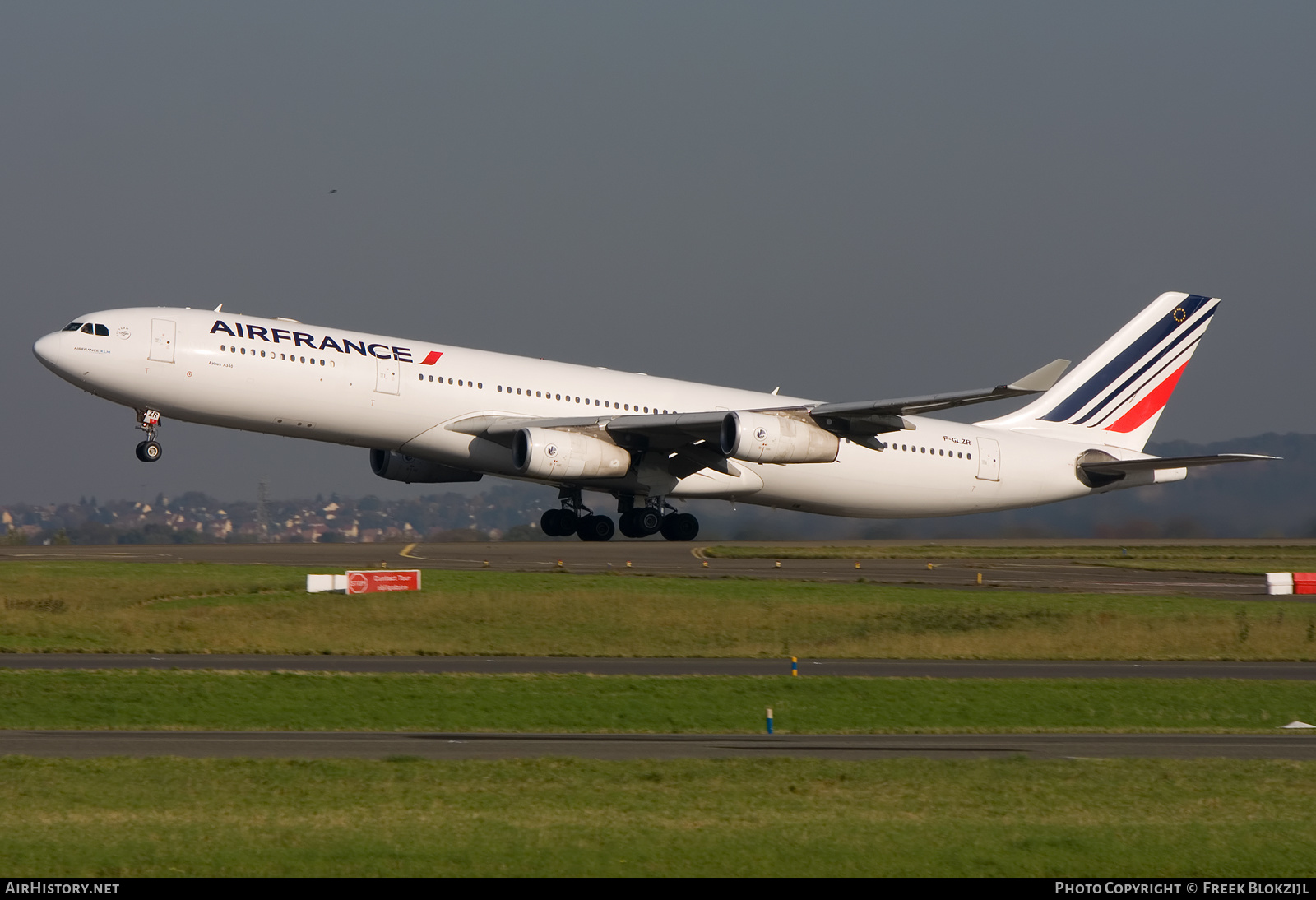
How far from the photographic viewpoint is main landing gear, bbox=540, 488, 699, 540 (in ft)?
155

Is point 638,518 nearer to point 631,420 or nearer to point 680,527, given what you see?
point 680,527

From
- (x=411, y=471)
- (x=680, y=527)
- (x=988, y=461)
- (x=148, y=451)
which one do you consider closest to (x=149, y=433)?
(x=148, y=451)

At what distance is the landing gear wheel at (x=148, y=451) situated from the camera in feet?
135

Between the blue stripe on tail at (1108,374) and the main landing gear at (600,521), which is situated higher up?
the blue stripe on tail at (1108,374)

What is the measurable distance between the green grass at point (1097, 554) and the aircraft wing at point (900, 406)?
402cm

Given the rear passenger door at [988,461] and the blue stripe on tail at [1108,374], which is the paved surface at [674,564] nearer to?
the rear passenger door at [988,461]

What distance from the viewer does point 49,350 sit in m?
39.5

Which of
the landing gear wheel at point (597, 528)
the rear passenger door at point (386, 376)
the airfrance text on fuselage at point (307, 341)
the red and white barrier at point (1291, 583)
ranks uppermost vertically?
the airfrance text on fuselage at point (307, 341)

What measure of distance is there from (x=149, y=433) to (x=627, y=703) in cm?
2331

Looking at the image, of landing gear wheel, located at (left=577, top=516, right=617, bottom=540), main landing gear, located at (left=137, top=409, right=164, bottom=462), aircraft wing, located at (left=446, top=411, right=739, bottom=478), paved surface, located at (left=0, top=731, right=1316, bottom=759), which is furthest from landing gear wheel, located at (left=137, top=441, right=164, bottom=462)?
paved surface, located at (left=0, top=731, right=1316, bottom=759)

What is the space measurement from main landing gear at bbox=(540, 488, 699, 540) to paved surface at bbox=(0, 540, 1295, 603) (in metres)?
0.89

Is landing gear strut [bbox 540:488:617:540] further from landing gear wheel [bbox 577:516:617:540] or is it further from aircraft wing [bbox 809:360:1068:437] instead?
aircraft wing [bbox 809:360:1068:437]

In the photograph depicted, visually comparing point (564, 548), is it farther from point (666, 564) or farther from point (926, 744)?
point (926, 744)

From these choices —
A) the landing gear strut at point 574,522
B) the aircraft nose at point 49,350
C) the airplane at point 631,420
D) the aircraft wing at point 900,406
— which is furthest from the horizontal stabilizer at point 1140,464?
the aircraft nose at point 49,350
